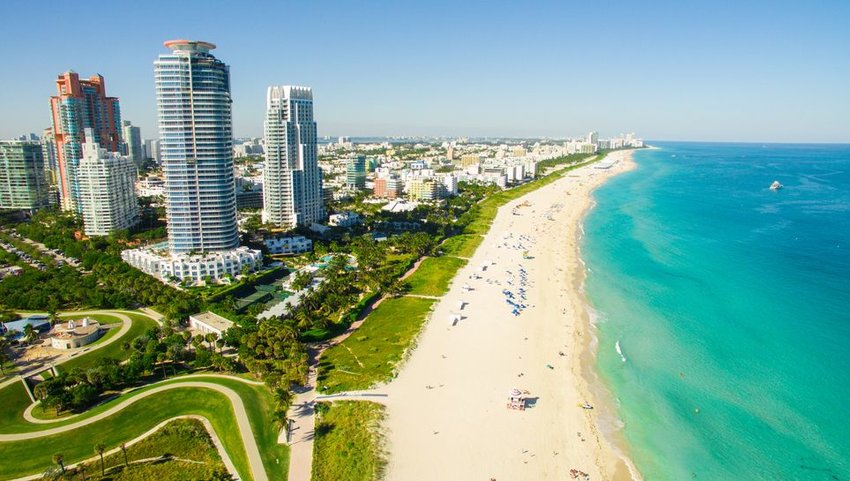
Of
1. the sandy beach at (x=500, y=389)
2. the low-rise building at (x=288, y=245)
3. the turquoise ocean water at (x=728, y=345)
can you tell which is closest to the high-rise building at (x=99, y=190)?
the low-rise building at (x=288, y=245)

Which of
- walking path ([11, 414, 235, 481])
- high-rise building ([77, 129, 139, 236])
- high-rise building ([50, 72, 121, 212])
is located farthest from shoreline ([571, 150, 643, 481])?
high-rise building ([50, 72, 121, 212])

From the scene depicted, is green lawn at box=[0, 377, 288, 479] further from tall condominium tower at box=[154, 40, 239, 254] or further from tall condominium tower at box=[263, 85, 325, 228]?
tall condominium tower at box=[263, 85, 325, 228]

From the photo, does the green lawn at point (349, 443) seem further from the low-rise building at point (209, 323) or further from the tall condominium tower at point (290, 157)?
the tall condominium tower at point (290, 157)

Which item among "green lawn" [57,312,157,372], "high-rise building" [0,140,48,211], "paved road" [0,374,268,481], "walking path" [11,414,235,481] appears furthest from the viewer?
"high-rise building" [0,140,48,211]

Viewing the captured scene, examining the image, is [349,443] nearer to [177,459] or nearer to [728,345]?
[177,459]

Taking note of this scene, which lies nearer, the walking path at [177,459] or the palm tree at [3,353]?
the walking path at [177,459]

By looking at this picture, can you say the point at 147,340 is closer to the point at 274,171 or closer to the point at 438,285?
the point at 438,285

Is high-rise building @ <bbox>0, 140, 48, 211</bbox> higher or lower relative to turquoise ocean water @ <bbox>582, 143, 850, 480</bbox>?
higher

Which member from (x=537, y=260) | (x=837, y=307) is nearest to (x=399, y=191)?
(x=537, y=260)
